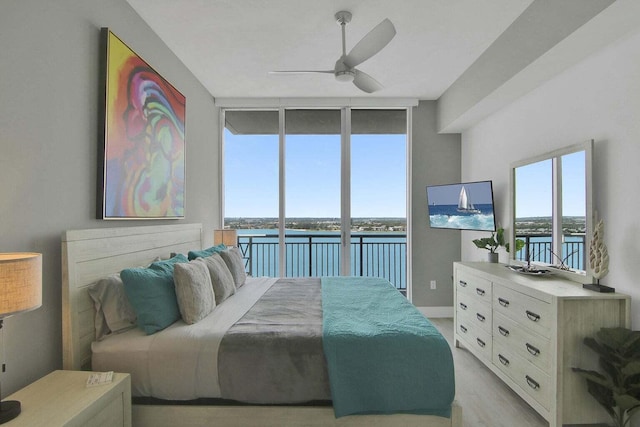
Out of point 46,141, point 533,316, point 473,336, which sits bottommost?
point 473,336

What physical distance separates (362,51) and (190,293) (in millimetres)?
2010

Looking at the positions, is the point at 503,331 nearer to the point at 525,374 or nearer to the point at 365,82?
the point at 525,374

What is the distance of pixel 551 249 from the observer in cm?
264

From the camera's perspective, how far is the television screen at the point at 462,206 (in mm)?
3527

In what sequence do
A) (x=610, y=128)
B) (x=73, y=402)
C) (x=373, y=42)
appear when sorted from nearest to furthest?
1. (x=73, y=402)
2. (x=610, y=128)
3. (x=373, y=42)

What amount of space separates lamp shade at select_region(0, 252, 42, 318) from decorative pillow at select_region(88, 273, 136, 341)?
25.8 inches

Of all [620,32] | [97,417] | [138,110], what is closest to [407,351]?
[97,417]

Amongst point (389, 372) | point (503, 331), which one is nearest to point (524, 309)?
point (503, 331)

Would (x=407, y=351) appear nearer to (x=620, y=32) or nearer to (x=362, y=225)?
(x=620, y=32)

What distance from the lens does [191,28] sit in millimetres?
2715

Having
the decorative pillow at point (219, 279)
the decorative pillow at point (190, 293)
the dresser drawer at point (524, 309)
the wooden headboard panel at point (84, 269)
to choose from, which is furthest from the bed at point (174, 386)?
the dresser drawer at point (524, 309)

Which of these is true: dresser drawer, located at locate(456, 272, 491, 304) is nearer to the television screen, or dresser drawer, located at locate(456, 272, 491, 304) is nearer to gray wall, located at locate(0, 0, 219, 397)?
the television screen

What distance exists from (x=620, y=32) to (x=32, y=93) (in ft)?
10.8

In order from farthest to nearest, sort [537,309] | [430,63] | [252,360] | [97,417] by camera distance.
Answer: [430,63] < [537,309] < [252,360] < [97,417]
